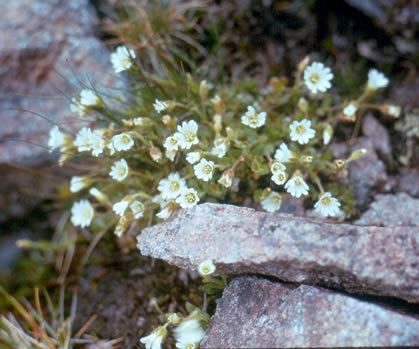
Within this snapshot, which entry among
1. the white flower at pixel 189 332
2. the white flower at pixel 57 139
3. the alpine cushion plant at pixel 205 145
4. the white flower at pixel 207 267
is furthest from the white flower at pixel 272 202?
the white flower at pixel 57 139

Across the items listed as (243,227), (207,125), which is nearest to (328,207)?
(243,227)

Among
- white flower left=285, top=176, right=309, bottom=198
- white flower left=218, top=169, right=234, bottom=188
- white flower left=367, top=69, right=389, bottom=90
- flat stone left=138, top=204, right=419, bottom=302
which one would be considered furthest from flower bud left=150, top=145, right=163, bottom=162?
white flower left=367, top=69, right=389, bottom=90

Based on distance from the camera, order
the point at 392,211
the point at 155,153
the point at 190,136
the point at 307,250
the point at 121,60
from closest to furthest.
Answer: the point at 307,250, the point at 190,136, the point at 155,153, the point at 392,211, the point at 121,60

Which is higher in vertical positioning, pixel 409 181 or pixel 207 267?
pixel 207 267

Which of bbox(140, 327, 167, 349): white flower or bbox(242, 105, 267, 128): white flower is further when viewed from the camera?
bbox(242, 105, 267, 128): white flower

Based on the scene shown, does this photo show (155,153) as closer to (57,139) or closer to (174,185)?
(174,185)

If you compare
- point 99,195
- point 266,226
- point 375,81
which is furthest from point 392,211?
point 99,195

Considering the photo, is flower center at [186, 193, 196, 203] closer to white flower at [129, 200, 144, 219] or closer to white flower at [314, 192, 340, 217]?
white flower at [129, 200, 144, 219]

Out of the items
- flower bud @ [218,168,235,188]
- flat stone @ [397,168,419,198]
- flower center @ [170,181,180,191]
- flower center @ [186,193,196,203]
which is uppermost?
flower center @ [186,193,196,203]
